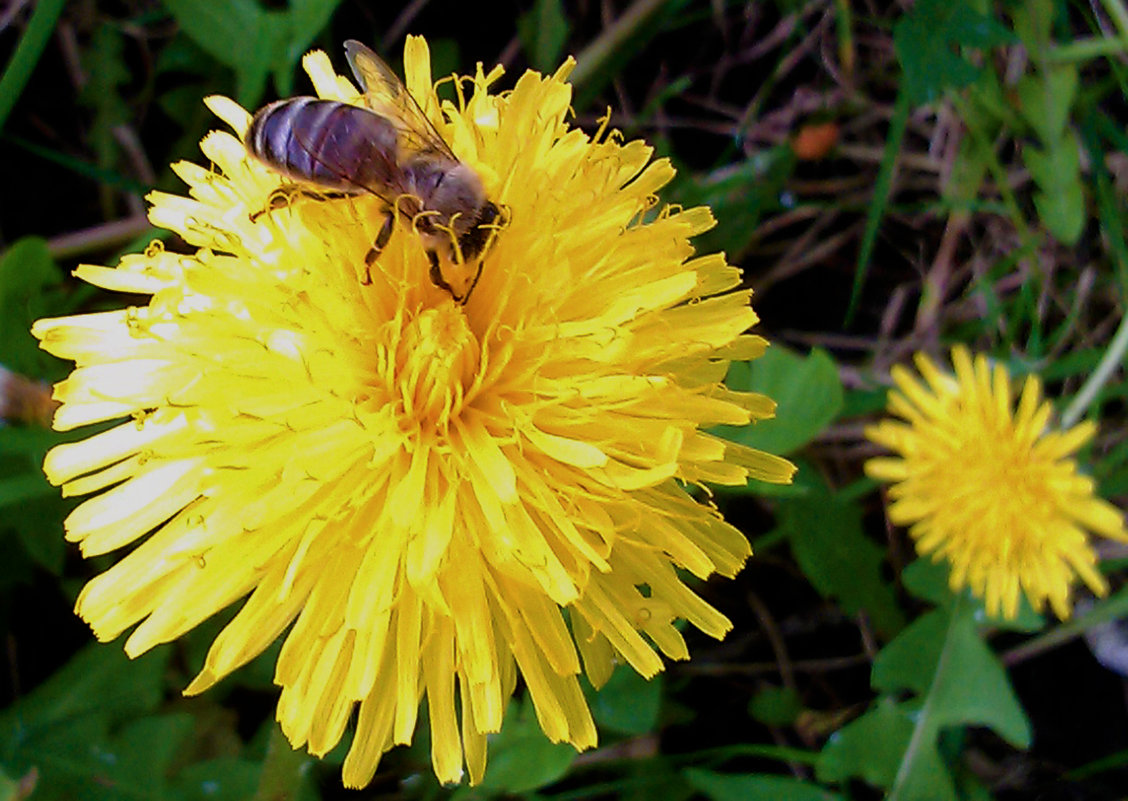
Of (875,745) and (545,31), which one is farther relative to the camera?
(545,31)

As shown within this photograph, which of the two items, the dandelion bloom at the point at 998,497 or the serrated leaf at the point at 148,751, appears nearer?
the serrated leaf at the point at 148,751

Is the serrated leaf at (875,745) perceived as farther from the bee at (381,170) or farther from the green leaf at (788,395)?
the bee at (381,170)

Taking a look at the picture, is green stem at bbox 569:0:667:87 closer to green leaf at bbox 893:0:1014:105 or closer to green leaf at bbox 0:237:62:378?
green leaf at bbox 893:0:1014:105

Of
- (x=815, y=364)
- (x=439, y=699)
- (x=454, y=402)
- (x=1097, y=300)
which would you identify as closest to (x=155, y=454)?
(x=454, y=402)

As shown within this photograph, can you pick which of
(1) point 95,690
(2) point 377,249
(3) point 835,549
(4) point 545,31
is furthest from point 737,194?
(1) point 95,690

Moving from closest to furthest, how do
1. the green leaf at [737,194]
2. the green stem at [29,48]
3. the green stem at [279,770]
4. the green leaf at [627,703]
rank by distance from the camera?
the green stem at [279,770]
the green stem at [29,48]
the green leaf at [627,703]
the green leaf at [737,194]

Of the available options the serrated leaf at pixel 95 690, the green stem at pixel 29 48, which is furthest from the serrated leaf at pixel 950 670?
the green stem at pixel 29 48

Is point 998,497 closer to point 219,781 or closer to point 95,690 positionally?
point 219,781
